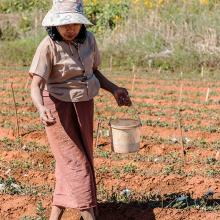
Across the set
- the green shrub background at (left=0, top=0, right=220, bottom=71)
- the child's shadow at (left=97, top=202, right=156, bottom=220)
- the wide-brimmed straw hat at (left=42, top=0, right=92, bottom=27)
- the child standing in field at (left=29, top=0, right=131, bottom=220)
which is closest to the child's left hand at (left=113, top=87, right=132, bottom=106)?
the child standing in field at (left=29, top=0, right=131, bottom=220)

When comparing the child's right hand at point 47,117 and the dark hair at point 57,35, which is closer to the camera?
the child's right hand at point 47,117

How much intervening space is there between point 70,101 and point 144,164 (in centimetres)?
216

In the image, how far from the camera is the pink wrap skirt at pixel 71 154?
3.77m

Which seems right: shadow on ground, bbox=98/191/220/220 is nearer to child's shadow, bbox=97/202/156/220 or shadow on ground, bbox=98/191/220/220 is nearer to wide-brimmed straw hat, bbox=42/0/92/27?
child's shadow, bbox=97/202/156/220

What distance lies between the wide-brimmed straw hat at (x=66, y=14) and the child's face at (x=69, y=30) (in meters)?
0.07

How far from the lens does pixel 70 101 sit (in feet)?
12.4

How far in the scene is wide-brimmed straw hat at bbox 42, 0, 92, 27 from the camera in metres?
3.49

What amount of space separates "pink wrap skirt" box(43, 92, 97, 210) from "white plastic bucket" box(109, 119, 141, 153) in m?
0.29

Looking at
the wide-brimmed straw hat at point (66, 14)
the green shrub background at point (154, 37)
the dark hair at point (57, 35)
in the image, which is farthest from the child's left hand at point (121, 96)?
the green shrub background at point (154, 37)

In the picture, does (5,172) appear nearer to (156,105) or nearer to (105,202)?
(105,202)

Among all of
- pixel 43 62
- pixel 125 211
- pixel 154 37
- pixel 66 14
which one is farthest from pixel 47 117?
pixel 154 37

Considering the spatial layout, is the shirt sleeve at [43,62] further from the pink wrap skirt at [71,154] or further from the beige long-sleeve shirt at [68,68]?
the pink wrap skirt at [71,154]

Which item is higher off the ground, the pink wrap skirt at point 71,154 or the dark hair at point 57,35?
the dark hair at point 57,35

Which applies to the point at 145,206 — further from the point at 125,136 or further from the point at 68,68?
the point at 68,68
